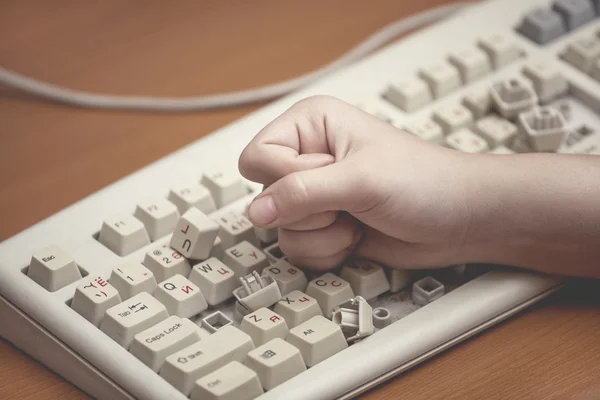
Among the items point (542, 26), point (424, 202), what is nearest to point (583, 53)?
point (542, 26)

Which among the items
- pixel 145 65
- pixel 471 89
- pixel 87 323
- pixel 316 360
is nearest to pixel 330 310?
pixel 316 360

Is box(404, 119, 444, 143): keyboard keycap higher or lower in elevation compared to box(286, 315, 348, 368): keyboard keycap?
higher

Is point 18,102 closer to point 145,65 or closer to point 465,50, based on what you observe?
point 145,65

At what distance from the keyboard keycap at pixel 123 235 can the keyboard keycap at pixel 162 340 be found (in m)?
0.09

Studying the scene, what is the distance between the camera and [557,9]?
86 centimetres

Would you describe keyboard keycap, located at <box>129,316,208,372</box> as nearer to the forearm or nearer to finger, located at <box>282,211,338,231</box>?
finger, located at <box>282,211,338,231</box>

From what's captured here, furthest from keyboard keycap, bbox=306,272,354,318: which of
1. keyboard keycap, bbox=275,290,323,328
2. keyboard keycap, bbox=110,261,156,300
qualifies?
keyboard keycap, bbox=110,261,156,300

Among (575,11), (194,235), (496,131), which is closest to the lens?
(194,235)

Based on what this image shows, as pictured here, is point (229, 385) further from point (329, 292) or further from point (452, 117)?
point (452, 117)

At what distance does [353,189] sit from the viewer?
1.94 feet

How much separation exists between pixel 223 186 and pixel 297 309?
0.45 ft

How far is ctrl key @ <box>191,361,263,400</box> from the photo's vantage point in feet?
1.76

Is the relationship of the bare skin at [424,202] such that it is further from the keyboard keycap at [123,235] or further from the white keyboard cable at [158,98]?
the white keyboard cable at [158,98]

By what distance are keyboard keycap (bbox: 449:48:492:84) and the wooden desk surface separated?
0.56 feet
